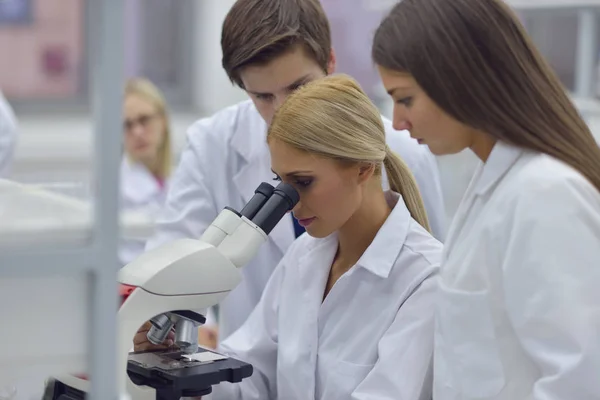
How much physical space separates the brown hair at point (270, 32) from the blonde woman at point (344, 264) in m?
0.17

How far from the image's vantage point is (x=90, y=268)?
903mm

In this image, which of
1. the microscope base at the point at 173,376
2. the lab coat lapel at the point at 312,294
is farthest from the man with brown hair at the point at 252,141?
the microscope base at the point at 173,376

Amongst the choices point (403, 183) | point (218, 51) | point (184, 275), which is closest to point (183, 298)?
point (184, 275)

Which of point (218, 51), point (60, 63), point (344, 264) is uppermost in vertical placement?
point (218, 51)

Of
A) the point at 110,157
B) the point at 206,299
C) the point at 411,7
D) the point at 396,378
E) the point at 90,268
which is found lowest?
the point at 396,378

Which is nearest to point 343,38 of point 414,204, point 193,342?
point 414,204

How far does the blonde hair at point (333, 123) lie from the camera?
1545 mm

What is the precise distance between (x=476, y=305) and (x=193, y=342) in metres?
0.47

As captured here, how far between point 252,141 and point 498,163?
0.92m

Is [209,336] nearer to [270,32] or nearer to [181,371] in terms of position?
[270,32]

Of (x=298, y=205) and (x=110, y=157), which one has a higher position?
(x=110, y=157)

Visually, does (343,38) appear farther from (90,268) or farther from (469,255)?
(90,268)

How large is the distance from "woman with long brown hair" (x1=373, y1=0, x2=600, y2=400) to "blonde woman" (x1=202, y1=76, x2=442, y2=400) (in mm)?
216

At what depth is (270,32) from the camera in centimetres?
174
